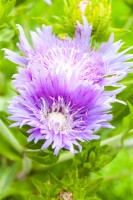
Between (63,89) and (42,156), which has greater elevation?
(63,89)

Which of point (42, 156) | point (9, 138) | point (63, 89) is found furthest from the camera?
point (9, 138)

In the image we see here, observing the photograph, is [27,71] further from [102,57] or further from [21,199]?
[21,199]

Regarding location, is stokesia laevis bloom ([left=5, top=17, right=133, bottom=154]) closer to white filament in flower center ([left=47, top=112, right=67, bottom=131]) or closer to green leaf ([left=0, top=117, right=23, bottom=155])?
white filament in flower center ([left=47, top=112, right=67, bottom=131])

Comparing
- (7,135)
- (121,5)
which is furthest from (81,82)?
(121,5)

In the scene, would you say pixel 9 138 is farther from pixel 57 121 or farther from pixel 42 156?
pixel 57 121

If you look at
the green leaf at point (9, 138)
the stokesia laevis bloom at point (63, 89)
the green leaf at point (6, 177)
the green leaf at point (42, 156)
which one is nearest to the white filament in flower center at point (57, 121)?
the stokesia laevis bloom at point (63, 89)

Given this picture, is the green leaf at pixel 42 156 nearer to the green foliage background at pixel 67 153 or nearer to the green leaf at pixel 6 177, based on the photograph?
the green foliage background at pixel 67 153

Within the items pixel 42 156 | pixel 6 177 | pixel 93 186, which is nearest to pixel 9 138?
pixel 6 177
